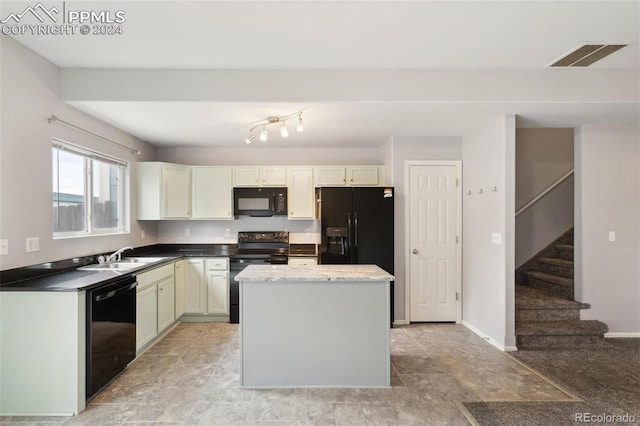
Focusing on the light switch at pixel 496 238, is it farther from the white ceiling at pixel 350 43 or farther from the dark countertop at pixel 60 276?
the dark countertop at pixel 60 276

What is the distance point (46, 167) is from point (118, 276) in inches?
43.2

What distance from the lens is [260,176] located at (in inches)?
172

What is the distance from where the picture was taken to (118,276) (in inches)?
100

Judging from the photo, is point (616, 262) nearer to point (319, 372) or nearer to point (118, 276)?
point (319, 372)

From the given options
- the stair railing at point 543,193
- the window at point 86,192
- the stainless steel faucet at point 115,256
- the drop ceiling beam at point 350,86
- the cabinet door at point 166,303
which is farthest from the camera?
the stair railing at point 543,193

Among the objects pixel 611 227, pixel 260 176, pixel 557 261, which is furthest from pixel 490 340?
pixel 260 176

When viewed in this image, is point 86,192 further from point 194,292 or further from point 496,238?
point 496,238

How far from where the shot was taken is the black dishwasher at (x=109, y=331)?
2.25m


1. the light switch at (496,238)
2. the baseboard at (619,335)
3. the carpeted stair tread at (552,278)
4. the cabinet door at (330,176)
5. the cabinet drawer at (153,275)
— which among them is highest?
the cabinet door at (330,176)

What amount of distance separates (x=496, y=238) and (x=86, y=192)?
4344 mm

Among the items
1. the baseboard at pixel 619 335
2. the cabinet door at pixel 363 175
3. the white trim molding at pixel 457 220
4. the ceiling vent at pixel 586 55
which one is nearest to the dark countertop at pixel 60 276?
the cabinet door at pixel 363 175

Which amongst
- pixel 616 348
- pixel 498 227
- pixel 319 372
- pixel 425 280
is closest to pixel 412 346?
pixel 425 280

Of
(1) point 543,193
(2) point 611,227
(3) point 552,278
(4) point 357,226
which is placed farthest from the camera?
(1) point 543,193

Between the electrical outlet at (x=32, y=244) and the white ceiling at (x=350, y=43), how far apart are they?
124 centimetres
